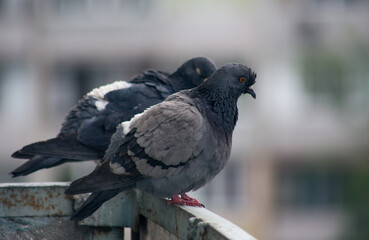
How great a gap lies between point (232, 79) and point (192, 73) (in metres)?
1.65

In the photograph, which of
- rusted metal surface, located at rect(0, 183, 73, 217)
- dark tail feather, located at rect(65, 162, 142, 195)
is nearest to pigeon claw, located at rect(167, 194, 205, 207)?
dark tail feather, located at rect(65, 162, 142, 195)

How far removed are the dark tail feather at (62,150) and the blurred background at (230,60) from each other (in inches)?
709

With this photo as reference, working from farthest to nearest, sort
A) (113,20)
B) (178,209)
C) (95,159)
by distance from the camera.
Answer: (113,20) < (95,159) < (178,209)

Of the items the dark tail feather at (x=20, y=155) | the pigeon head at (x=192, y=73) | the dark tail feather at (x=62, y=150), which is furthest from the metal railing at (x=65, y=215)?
the pigeon head at (x=192, y=73)

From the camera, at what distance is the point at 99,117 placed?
274 inches

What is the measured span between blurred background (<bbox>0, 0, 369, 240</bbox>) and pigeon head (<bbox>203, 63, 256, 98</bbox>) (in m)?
18.5

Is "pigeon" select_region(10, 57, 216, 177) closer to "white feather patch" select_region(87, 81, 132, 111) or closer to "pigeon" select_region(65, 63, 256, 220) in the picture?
"white feather patch" select_region(87, 81, 132, 111)

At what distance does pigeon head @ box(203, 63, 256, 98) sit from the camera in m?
5.85

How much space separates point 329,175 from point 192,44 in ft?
24.4

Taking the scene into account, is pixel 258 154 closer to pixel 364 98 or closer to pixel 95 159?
pixel 364 98

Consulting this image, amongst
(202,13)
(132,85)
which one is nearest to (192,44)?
(202,13)

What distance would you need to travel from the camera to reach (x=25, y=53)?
25.7 metres

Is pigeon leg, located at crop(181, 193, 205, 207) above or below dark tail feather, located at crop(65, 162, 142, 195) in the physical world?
below


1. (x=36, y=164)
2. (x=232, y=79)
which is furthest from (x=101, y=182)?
(x=36, y=164)
